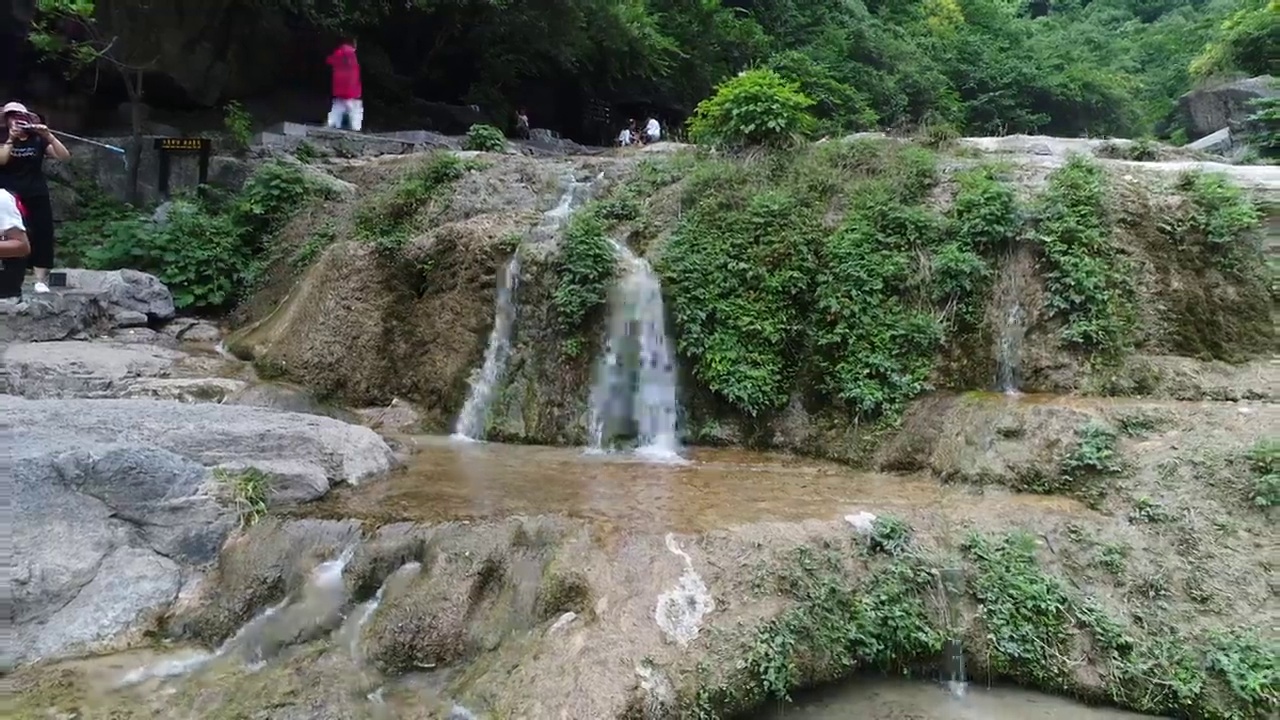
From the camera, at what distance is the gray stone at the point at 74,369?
9242 millimetres

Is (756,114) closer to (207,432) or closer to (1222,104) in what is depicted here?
(207,432)

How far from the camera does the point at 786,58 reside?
859 inches

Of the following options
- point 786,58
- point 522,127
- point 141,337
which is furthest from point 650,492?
point 786,58

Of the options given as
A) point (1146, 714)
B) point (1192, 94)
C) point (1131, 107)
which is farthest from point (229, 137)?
point (1131, 107)

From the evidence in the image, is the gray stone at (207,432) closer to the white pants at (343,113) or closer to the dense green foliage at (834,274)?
the dense green foliage at (834,274)

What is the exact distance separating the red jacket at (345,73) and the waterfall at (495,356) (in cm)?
920

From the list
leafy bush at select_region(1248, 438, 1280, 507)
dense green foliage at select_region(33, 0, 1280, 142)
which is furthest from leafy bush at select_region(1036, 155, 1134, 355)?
dense green foliage at select_region(33, 0, 1280, 142)

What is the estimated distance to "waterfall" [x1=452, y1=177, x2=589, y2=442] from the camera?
10.2 meters

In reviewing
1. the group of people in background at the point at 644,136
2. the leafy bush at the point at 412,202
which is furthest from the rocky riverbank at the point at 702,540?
the group of people in background at the point at 644,136

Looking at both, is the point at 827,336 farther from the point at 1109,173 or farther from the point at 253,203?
the point at 253,203

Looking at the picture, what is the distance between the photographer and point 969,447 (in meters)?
7.71

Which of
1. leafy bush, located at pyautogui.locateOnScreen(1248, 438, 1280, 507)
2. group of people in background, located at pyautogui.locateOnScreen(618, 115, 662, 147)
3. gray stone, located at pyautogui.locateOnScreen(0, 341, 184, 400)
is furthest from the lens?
group of people in background, located at pyautogui.locateOnScreen(618, 115, 662, 147)

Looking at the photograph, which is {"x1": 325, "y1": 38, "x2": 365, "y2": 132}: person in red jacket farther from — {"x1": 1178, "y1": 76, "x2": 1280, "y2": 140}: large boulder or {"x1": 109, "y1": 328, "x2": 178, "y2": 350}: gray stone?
{"x1": 1178, "y1": 76, "x2": 1280, "y2": 140}: large boulder

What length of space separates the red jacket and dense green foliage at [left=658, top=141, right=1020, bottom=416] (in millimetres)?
10187
